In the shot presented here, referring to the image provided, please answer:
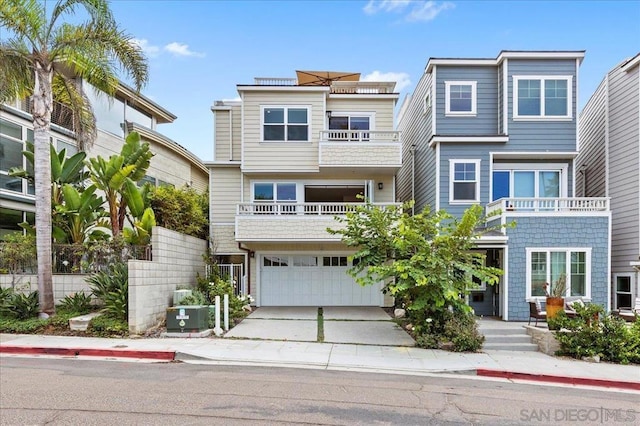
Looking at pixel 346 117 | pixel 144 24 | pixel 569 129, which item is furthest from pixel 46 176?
pixel 569 129

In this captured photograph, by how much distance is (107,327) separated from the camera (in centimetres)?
1072

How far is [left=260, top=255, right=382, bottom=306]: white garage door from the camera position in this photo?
17.2m

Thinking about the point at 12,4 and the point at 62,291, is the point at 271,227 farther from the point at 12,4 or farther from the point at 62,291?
the point at 12,4

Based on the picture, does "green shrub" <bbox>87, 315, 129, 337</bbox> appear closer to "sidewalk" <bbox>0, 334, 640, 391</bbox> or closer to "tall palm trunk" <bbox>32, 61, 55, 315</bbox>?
"sidewalk" <bbox>0, 334, 640, 391</bbox>

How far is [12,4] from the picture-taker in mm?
10586

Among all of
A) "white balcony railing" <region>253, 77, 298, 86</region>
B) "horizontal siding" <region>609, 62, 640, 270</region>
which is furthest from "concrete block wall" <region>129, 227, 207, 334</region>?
"horizontal siding" <region>609, 62, 640, 270</region>

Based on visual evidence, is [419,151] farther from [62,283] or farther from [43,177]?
[62,283]

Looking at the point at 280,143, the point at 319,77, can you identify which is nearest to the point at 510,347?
the point at 280,143

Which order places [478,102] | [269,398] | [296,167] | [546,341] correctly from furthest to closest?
[296,167] → [478,102] → [546,341] → [269,398]

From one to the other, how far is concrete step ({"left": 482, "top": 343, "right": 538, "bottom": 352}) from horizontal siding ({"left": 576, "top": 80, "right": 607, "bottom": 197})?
8436 mm

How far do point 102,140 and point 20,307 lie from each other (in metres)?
9.18

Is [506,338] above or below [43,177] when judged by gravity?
below

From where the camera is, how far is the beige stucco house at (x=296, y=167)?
642 inches

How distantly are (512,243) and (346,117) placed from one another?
8277 millimetres
